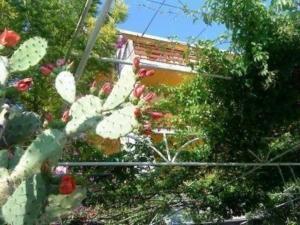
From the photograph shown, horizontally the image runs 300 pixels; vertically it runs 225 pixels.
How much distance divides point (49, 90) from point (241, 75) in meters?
1.95

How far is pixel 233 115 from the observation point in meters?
4.80

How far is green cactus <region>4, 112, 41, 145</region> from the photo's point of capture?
2633 mm

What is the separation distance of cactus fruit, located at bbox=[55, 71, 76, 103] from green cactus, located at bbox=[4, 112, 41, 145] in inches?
12.2

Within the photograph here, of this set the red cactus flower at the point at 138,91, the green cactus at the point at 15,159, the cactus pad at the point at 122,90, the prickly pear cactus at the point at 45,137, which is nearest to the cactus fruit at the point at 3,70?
the prickly pear cactus at the point at 45,137

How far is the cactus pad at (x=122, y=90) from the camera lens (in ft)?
7.88

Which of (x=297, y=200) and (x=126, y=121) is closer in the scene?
(x=126, y=121)

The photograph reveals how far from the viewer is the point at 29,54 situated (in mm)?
2514

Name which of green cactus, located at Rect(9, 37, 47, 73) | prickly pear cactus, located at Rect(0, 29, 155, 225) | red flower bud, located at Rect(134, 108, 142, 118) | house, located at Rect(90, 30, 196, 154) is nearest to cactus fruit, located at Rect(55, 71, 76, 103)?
prickly pear cactus, located at Rect(0, 29, 155, 225)

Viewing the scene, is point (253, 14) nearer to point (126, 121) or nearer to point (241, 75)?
point (241, 75)

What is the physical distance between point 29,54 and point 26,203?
72cm

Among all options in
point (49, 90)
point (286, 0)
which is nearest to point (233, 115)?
point (286, 0)

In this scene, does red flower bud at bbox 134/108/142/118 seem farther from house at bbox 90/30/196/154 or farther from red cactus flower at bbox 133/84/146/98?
house at bbox 90/30/196/154

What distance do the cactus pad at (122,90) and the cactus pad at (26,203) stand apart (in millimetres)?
463

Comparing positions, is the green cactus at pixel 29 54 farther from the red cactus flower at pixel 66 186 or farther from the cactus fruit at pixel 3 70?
the red cactus flower at pixel 66 186
